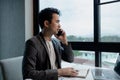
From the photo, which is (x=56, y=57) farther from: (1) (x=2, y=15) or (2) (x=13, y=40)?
(1) (x=2, y=15)

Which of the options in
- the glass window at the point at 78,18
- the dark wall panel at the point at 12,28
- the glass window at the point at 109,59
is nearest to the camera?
the glass window at the point at 109,59

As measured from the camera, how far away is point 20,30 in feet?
10.3

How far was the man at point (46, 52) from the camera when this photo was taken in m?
1.43

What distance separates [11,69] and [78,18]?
4.69 ft

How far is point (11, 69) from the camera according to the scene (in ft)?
6.01

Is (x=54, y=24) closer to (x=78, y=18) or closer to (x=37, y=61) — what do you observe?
(x=37, y=61)

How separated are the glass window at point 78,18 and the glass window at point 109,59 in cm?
33

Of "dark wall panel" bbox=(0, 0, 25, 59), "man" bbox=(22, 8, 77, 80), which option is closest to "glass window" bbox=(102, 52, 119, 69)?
"man" bbox=(22, 8, 77, 80)

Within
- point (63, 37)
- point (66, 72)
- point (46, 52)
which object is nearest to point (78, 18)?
point (63, 37)

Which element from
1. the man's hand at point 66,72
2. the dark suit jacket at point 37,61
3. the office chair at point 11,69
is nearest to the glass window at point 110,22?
the dark suit jacket at point 37,61

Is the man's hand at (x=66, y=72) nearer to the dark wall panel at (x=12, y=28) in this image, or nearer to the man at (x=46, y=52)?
the man at (x=46, y=52)

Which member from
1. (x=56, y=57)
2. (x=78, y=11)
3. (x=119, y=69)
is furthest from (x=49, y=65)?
(x=78, y=11)

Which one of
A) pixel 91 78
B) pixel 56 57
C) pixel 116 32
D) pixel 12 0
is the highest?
pixel 12 0

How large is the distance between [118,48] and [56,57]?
1.01 meters
